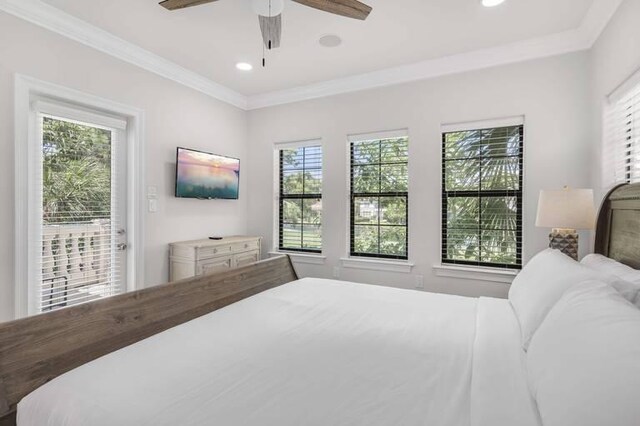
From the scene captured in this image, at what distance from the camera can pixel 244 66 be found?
3.42 meters

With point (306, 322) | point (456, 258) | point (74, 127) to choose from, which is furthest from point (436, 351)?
point (74, 127)

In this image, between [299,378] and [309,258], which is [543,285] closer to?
[299,378]

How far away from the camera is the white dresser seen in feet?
10.7

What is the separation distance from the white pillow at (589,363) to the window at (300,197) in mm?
3102

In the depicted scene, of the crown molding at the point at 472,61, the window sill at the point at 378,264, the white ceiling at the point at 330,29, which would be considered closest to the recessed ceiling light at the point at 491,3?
the white ceiling at the point at 330,29

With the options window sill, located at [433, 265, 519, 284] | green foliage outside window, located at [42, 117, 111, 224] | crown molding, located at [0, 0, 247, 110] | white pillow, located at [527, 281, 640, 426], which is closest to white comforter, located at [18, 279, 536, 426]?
white pillow, located at [527, 281, 640, 426]

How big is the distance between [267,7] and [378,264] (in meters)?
2.68

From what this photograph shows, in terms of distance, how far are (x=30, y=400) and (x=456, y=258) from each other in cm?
327

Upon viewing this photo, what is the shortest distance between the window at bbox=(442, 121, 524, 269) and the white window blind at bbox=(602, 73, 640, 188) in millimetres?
688

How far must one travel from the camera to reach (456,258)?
10.8 feet

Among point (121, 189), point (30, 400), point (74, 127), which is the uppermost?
point (74, 127)

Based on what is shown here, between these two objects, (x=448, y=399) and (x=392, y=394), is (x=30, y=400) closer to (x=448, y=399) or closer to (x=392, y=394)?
(x=392, y=394)

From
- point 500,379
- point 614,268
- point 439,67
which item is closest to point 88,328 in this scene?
point 500,379

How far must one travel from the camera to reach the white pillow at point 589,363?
0.63m
